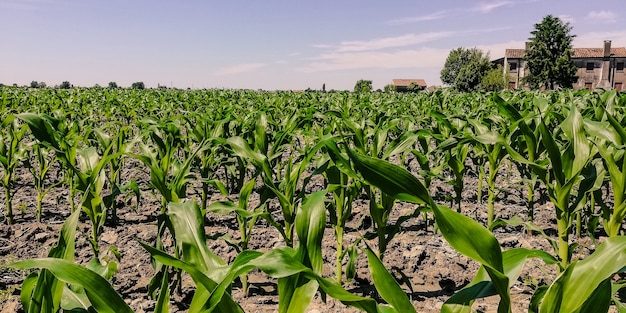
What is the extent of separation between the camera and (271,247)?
13.2 ft

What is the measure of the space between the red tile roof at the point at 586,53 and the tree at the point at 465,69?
3311 millimetres

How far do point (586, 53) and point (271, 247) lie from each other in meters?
74.0

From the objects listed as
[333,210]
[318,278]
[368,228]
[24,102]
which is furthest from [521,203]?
[24,102]

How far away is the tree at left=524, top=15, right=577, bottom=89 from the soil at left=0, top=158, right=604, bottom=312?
57972mm

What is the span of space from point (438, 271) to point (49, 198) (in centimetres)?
446

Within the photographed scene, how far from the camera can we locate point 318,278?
1.16 metres

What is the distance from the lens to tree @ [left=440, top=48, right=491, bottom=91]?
6341 cm

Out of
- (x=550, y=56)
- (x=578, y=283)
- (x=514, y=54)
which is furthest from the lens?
(x=514, y=54)

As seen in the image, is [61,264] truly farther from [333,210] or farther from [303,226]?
[333,210]

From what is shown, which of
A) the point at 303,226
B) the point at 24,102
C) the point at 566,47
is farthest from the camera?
the point at 566,47

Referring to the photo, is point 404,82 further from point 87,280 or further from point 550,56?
point 87,280

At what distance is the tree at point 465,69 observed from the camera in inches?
2496

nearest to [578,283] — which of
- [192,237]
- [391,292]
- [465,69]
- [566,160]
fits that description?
[391,292]

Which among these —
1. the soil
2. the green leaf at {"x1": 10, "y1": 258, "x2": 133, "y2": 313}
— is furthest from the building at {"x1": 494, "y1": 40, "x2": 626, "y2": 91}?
the green leaf at {"x1": 10, "y1": 258, "x2": 133, "y2": 313}
